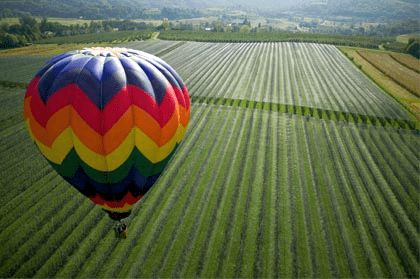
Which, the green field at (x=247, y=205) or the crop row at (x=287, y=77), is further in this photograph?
the crop row at (x=287, y=77)

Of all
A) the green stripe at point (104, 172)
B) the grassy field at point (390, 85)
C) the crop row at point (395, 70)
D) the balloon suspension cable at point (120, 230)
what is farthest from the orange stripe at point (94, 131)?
the crop row at point (395, 70)

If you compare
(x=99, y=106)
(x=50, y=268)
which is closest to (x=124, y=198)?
(x=99, y=106)

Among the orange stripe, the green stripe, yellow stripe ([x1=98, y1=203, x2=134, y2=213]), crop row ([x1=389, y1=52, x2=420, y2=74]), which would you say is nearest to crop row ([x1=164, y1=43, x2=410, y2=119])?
crop row ([x1=389, y1=52, x2=420, y2=74])

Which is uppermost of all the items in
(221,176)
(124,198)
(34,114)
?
(34,114)

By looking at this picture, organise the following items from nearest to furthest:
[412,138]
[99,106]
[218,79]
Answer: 1. [99,106]
2. [412,138]
3. [218,79]

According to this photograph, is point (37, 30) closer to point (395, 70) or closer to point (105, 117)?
point (395, 70)

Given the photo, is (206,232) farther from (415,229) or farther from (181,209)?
(415,229)

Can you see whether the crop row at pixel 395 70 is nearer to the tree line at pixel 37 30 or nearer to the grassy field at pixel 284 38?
the grassy field at pixel 284 38
